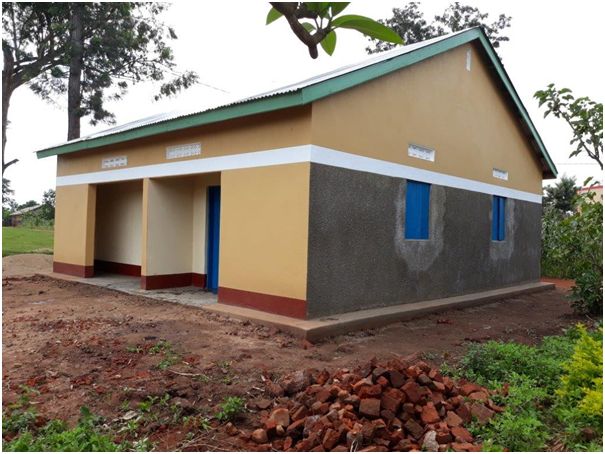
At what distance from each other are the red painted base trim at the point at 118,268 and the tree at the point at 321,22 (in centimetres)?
1167

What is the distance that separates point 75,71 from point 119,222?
9457 mm

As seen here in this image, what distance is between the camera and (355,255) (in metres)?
8.16

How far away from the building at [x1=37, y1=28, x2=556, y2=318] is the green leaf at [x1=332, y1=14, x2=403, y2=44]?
5236mm

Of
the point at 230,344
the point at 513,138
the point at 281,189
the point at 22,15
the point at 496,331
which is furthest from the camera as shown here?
the point at 22,15

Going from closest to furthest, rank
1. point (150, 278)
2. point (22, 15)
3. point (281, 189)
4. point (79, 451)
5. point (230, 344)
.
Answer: point (79, 451)
point (230, 344)
point (281, 189)
point (150, 278)
point (22, 15)

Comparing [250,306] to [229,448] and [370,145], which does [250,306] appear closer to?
[370,145]

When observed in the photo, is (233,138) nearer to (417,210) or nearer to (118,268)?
(417,210)

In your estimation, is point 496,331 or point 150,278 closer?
point 496,331

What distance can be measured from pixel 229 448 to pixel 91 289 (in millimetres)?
8054

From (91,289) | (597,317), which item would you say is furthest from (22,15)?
(597,317)

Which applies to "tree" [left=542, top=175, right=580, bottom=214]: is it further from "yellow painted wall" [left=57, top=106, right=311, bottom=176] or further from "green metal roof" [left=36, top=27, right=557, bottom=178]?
"yellow painted wall" [left=57, top=106, right=311, bottom=176]

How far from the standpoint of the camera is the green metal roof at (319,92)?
282 inches

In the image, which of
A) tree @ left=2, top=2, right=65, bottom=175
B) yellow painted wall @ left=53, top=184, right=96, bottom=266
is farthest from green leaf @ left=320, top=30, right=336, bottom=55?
tree @ left=2, top=2, right=65, bottom=175

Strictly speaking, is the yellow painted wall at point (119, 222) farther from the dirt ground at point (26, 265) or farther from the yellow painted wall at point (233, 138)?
the dirt ground at point (26, 265)
